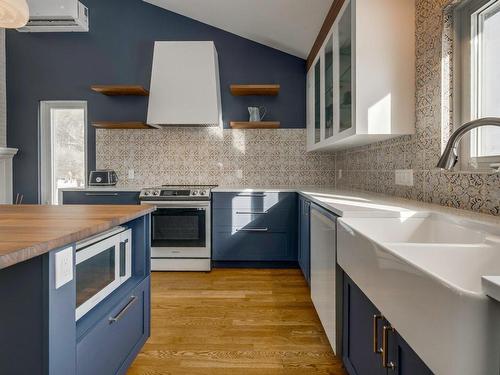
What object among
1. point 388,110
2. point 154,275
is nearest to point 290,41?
point 388,110

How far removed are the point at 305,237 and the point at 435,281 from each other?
238 cm

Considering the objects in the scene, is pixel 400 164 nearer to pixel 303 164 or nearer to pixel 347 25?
pixel 347 25

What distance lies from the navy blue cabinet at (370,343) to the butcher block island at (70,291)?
3.26 ft

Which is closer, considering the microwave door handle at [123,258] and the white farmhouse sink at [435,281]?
the white farmhouse sink at [435,281]

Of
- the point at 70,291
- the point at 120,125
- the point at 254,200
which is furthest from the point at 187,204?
the point at 70,291

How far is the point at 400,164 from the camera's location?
2.39m

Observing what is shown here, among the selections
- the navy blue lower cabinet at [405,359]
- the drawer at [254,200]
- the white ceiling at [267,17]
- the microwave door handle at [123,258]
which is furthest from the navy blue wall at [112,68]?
the navy blue lower cabinet at [405,359]

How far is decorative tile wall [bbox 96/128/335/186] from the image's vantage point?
4289mm

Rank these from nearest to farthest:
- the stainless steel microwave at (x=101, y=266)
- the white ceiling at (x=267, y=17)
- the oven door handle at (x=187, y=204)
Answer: the stainless steel microwave at (x=101, y=266), the white ceiling at (x=267, y=17), the oven door handle at (x=187, y=204)

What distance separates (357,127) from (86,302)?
5.70 ft

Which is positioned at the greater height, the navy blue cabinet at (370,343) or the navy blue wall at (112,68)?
the navy blue wall at (112,68)

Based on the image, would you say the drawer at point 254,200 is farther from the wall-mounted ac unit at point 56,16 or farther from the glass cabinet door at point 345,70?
the wall-mounted ac unit at point 56,16

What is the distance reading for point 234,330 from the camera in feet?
7.50

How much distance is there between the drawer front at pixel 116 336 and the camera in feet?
4.14
